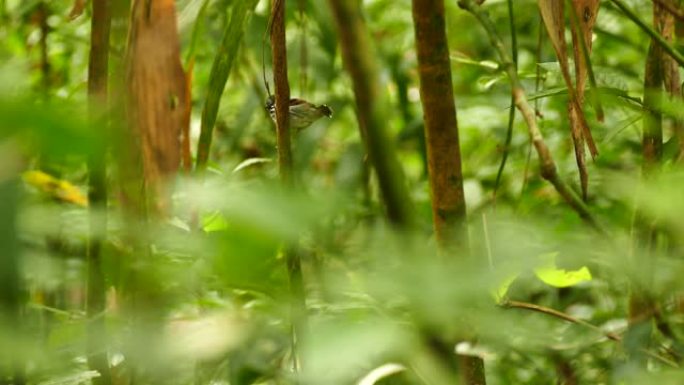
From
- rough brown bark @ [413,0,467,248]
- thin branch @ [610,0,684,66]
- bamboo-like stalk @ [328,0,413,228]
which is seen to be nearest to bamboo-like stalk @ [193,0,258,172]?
rough brown bark @ [413,0,467,248]

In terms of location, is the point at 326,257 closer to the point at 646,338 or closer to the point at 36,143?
the point at 646,338

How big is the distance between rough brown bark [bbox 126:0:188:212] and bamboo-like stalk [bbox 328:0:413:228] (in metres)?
0.35

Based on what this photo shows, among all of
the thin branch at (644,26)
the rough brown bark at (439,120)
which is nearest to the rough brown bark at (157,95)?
the rough brown bark at (439,120)

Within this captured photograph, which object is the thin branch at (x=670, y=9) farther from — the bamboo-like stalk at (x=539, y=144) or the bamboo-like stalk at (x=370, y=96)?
the bamboo-like stalk at (x=370, y=96)

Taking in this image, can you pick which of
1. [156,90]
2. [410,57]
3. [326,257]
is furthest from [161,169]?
[410,57]

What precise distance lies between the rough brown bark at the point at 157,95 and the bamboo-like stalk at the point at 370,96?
0.35m

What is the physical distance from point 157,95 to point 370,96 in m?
0.40

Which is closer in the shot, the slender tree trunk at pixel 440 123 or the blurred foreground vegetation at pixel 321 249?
the blurred foreground vegetation at pixel 321 249

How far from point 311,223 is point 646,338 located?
0.45m

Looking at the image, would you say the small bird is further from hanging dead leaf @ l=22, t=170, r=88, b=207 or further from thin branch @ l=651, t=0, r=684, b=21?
hanging dead leaf @ l=22, t=170, r=88, b=207

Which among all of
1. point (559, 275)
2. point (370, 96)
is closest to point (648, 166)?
point (559, 275)

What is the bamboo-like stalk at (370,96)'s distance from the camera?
24 centimetres

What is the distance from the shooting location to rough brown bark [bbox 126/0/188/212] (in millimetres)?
594

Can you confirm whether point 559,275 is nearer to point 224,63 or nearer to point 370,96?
point 224,63
